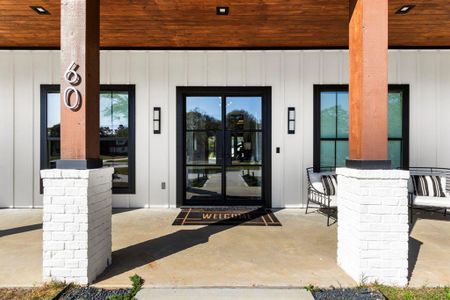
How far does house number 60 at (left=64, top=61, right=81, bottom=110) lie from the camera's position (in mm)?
2814

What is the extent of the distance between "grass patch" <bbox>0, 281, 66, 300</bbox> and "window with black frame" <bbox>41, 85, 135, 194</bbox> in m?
3.29

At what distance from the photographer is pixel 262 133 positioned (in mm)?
6000

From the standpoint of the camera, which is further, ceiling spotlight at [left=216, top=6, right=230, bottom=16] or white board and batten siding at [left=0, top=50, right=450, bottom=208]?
white board and batten siding at [left=0, top=50, right=450, bottom=208]

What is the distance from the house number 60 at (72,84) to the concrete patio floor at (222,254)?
5.29ft

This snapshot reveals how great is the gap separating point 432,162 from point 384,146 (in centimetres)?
402

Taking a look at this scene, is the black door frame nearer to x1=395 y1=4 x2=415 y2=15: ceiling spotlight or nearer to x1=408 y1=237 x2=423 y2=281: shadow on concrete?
x1=395 y1=4 x2=415 y2=15: ceiling spotlight

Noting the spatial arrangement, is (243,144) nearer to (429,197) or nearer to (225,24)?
(225,24)

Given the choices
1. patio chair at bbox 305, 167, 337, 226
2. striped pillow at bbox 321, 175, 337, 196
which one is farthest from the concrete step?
striped pillow at bbox 321, 175, 337, 196

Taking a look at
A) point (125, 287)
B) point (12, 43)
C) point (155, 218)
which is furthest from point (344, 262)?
point (12, 43)

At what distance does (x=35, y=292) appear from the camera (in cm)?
255

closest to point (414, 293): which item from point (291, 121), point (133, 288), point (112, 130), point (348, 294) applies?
point (348, 294)

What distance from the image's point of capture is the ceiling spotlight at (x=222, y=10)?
4154mm

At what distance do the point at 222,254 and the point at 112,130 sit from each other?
3.63m

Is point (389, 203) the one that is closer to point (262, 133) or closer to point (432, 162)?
point (262, 133)
